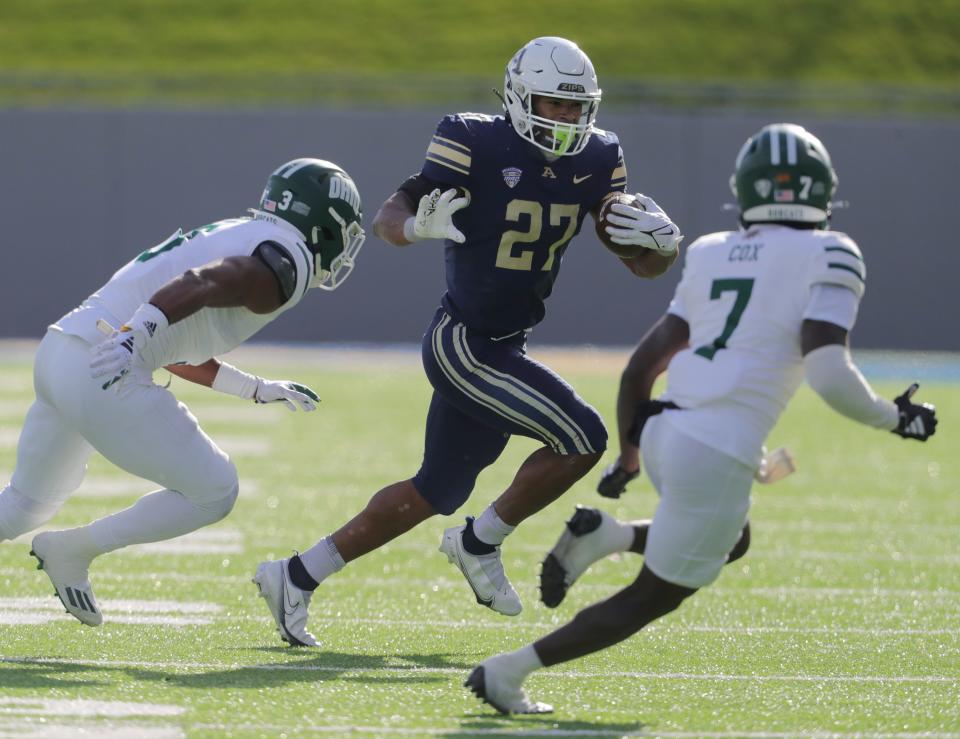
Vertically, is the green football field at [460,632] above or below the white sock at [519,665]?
below

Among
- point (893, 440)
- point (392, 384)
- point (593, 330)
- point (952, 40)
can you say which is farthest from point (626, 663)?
point (952, 40)

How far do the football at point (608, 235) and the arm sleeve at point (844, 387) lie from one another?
4.14ft

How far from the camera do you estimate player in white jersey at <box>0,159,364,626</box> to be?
4230 millimetres

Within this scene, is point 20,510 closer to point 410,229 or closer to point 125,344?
point 125,344

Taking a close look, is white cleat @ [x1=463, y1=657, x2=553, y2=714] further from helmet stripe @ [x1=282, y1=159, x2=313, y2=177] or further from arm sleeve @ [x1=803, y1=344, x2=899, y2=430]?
helmet stripe @ [x1=282, y1=159, x2=313, y2=177]

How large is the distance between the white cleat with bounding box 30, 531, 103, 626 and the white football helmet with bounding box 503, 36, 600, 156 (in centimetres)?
181

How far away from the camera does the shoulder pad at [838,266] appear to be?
341cm

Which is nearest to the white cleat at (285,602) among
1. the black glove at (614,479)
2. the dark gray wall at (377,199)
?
the black glove at (614,479)

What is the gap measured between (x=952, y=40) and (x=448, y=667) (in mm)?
21924

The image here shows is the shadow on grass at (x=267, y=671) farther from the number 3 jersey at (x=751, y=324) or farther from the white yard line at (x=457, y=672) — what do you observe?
the number 3 jersey at (x=751, y=324)

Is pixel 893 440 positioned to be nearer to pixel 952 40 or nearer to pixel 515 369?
pixel 515 369

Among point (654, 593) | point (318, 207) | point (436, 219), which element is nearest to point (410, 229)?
point (436, 219)

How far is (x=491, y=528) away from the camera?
15.8 feet

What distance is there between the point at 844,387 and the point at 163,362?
1974 millimetres
